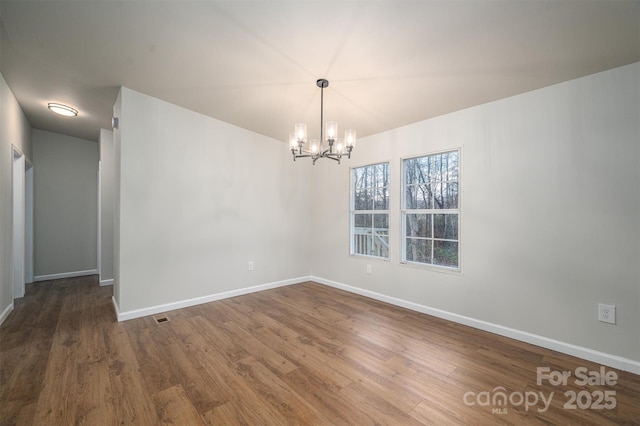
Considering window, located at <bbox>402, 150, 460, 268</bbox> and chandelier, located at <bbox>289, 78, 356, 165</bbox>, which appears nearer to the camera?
chandelier, located at <bbox>289, 78, 356, 165</bbox>

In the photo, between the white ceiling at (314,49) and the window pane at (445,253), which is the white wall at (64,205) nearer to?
the white ceiling at (314,49)

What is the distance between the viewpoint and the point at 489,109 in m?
2.83

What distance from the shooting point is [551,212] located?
2447 millimetres

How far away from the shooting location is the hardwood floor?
5.28 ft

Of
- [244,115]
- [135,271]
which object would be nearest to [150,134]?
[244,115]

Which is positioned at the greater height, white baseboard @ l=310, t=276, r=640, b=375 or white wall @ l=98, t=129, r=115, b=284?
white wall @ l=98, t=129, r=115, b=284

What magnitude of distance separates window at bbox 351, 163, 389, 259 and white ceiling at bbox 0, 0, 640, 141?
1.05 meters

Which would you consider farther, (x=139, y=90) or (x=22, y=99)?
(x=22, y=99)

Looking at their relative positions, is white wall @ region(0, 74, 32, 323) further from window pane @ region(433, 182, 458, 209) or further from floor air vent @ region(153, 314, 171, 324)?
window pane @ region(433, 182, 458, 209)

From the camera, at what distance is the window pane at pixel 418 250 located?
134 inches

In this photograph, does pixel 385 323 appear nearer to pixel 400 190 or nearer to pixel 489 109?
pixel 400 190

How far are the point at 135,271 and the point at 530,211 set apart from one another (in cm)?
432

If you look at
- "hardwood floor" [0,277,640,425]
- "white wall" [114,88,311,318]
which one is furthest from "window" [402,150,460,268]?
"white wall" [114,88,311,318]

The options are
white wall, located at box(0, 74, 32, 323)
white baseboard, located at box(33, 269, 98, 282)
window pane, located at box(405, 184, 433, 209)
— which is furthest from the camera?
white baseboard, located at box(33, 269, 98, 282)
